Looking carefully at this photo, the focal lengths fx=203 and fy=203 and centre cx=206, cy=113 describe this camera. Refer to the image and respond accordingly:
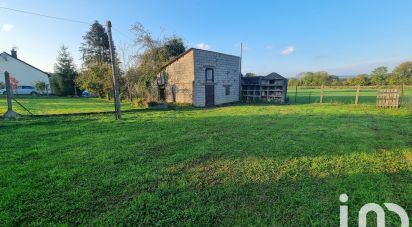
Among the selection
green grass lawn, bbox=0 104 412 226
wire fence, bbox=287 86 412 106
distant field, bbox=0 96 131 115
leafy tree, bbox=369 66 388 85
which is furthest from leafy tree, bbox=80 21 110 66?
leafy tree, bbox=369 66 388 85

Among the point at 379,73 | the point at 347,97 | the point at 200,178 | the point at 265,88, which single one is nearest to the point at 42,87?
the point at 265,88

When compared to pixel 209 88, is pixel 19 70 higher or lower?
higher

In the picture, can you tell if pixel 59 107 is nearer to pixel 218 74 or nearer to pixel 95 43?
pixel 218 74

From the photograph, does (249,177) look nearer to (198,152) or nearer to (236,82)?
(198,152)

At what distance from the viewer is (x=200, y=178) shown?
3326 mm

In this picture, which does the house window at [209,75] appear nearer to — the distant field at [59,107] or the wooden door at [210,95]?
the wooden door at [210,95]

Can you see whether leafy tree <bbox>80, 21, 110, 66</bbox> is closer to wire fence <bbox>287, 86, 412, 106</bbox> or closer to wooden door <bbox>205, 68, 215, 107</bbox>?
wooden door <bbox>205, 68, 215, 107</bbox>

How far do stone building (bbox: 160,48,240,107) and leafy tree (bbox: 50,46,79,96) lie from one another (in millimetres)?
19882

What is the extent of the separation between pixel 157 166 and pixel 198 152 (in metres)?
1.06

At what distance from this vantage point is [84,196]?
2.79 metres

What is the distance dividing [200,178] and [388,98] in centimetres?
1445

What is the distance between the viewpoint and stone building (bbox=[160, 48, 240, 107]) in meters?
15.3

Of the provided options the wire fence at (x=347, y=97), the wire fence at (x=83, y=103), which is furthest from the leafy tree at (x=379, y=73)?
the wire fence at (x=83, y=103)

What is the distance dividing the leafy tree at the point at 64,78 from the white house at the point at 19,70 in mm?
5093
